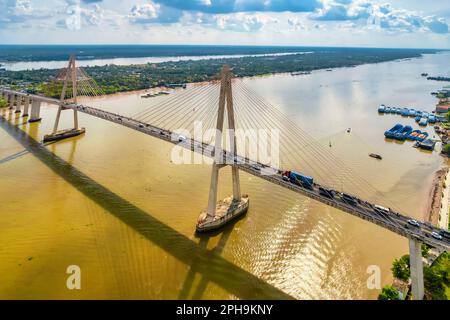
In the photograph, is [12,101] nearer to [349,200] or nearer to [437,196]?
[349,200]

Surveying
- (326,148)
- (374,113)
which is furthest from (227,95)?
(374,113)

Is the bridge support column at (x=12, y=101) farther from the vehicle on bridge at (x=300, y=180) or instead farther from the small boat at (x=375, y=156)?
the small boat at (x=375, y=156)

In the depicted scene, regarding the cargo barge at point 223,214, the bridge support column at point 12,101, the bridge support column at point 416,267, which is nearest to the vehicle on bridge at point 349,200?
the bridge support column at point 416,267

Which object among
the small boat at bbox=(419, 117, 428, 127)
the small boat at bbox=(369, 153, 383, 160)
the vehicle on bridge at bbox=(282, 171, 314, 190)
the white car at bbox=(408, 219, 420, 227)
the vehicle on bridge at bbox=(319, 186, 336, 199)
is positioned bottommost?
the white car at bbox=(408, 219, 420, 227)

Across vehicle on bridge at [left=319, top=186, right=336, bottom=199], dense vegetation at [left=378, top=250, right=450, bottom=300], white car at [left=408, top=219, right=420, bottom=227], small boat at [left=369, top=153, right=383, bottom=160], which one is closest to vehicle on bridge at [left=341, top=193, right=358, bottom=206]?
vehicle on bridge at [left=319, top=186, right=336, bottom=199]

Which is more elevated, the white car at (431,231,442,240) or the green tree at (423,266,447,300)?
the white car at (431,231,442,240)

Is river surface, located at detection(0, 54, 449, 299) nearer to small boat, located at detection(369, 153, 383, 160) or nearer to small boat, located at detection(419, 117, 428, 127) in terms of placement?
small boat, located at detection(369, 153, 383, 160)
